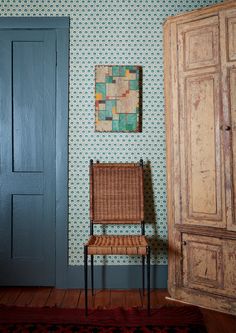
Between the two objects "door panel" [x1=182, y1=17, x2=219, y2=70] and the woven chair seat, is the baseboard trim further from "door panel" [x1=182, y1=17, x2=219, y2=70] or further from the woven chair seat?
"door panel" [x1=182, y1=17, x2=219, y2=70]

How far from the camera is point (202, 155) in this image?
256 cm

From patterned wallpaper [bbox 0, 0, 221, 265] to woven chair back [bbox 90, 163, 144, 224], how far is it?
16 centimetres

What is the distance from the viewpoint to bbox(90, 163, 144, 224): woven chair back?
2828 mm

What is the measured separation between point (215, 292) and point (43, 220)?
1512mm

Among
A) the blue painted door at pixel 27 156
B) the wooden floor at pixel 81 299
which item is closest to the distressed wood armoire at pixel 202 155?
the wooden floor at pixel 81 299

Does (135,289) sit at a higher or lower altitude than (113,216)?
lower

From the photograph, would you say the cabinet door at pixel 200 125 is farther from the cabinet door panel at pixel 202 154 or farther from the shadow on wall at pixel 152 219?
the shadow on wall at pixel 152 219

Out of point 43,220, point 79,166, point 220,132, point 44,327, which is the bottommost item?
point 44,327

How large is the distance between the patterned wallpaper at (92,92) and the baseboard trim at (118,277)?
0.10m

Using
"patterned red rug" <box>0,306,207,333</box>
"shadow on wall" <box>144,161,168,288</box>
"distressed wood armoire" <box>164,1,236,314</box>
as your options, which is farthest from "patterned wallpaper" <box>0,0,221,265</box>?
"patterned red rug" <box>0,306,207,333</box>

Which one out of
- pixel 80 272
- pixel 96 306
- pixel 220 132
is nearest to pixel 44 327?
pixel 96 306

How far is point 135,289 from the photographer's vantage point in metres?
2.95

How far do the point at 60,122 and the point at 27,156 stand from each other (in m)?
0.42

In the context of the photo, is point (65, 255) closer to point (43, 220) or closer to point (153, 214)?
point (43, 220)
